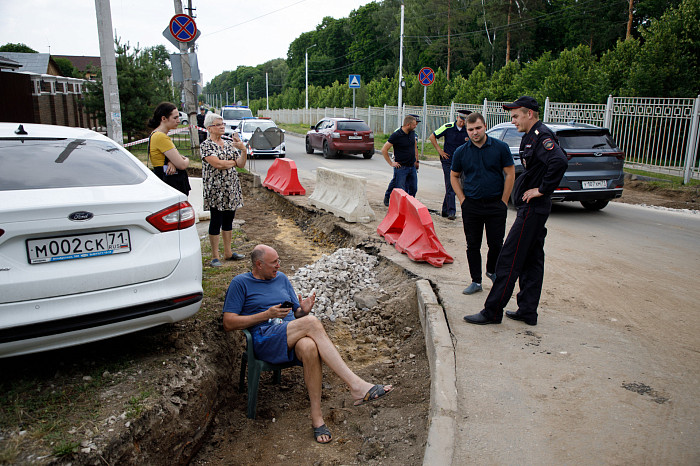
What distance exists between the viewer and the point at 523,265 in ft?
15.7

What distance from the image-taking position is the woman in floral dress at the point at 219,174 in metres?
6.16

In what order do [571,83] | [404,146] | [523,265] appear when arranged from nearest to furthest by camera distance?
[523,265] < [404,146] < [571,83]

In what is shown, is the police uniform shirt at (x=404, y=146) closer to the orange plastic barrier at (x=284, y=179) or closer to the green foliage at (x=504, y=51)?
the orange plastic barrier at (x=284, y=179)

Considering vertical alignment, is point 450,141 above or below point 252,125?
below

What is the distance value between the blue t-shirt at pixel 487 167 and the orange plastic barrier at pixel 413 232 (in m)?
1.48

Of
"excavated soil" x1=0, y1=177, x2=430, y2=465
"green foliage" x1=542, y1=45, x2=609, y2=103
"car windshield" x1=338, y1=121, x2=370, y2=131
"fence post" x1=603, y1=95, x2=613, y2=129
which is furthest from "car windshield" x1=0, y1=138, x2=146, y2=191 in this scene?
"green foliage" x1=542, y1=45, x2=609, y2=103

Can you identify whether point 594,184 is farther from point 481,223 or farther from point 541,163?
point 541,163

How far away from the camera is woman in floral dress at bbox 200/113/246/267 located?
616cm

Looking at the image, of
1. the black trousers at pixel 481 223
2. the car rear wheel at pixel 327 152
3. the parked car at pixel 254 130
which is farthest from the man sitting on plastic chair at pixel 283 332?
the car rear wheel at pixel 327 152

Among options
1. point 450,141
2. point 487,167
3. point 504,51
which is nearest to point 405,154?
point 450,141

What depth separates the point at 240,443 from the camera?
150 inches

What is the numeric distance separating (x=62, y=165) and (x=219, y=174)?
266cm

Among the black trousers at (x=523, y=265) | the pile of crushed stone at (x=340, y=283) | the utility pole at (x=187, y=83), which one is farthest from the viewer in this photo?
the utility pole at (x=187, y=83)

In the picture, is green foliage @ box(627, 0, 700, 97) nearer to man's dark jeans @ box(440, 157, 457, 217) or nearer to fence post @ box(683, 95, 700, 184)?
fence post @ box(683, 95, 700, 184)
